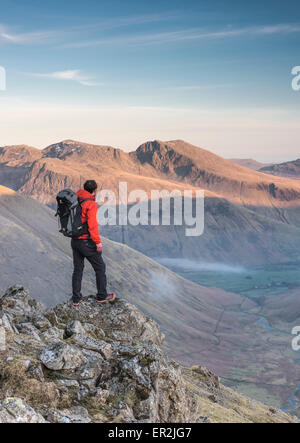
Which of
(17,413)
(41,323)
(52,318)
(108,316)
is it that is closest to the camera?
(17,413)

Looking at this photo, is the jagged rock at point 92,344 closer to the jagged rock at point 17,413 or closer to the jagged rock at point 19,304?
the jagged rock at point 19,304

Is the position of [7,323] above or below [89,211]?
below

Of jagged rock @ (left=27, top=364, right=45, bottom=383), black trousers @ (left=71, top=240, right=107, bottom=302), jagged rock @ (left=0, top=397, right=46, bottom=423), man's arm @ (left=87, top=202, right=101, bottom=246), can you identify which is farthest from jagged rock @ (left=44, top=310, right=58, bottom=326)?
jagged rock @ (left=0, top=397, right=46, bottom=423)

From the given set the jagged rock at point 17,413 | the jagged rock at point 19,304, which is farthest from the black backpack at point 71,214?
the jagged rock at point 17,413

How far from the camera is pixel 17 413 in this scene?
9109 millimetres

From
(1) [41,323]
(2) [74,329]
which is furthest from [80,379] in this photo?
(1) [41,323]

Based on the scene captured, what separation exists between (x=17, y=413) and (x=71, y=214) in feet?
26.5

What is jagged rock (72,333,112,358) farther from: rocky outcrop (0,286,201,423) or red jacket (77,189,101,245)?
red jacket (77,189,101,245)

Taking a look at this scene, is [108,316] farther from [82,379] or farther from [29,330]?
[82,379]

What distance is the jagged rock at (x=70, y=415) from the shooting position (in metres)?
9.73

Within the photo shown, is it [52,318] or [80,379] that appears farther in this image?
[52,318]

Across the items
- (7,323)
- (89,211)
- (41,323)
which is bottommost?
(41,323)
